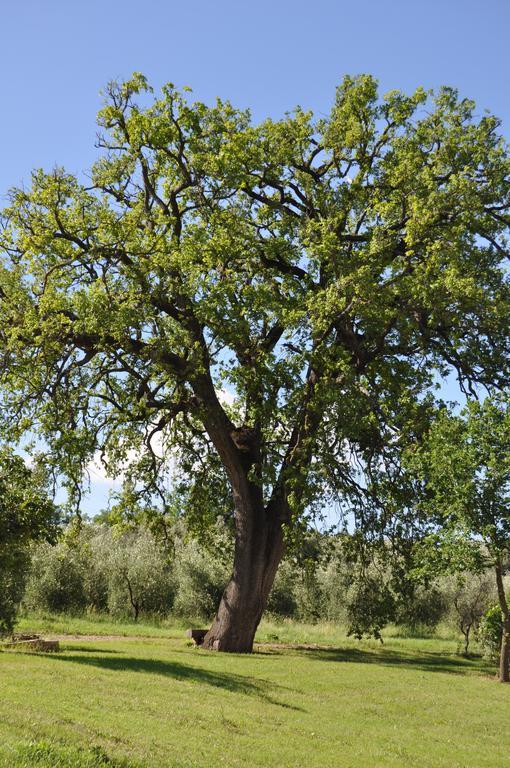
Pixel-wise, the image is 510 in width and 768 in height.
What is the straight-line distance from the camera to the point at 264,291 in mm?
A: 24781

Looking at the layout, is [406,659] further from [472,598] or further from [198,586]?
[198,586]

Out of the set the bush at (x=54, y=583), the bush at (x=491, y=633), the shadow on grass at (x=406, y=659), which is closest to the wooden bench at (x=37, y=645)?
the shadow on grass at (x=406, y=659)

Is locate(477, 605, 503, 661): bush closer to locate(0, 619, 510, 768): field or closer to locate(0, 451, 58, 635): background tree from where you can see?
locate(0, 619, 510, 768): field

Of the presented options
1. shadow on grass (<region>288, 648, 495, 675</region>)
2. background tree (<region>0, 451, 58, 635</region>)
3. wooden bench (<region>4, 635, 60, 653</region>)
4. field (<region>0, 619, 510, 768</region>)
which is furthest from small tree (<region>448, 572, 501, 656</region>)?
background tree (<region>0, 451, 58, 635</region>)

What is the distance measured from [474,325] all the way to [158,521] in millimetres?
13864

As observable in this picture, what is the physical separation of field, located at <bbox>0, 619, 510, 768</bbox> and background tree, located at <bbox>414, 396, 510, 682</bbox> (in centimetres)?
368

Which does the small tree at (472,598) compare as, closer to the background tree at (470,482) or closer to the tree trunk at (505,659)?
the tree trunk at (505,659)

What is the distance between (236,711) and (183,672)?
415 centimetres

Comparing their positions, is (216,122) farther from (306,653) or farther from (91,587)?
(91,587)

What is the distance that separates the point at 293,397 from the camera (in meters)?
25.0

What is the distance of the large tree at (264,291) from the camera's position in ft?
75.2

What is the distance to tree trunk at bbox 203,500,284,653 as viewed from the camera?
25641 mm

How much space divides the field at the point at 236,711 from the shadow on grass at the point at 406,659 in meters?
0.39

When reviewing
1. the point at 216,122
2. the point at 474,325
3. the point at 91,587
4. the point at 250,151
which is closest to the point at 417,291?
the point at 474,325
